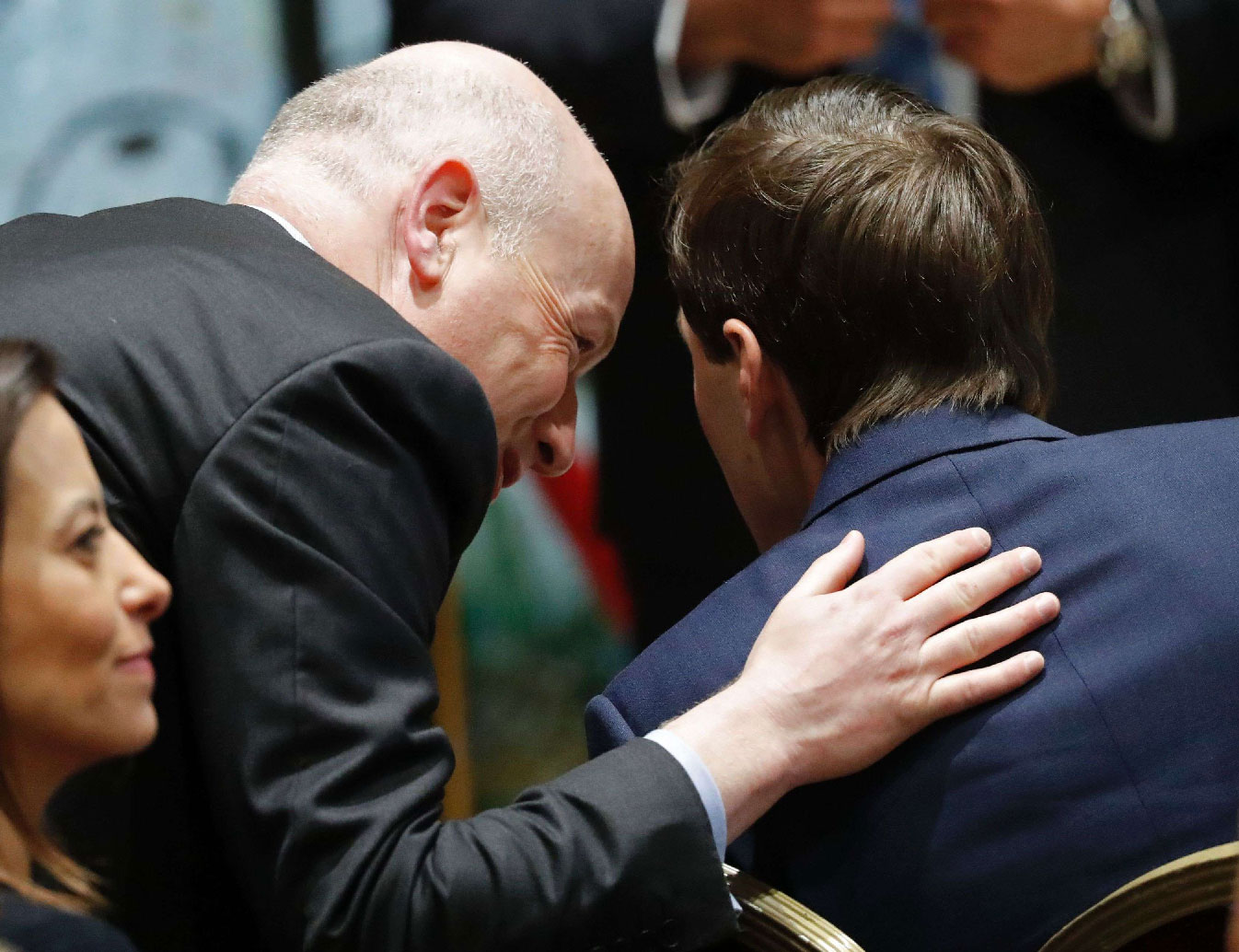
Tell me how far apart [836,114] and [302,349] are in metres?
0.72

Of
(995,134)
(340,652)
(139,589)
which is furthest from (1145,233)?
(139,589)

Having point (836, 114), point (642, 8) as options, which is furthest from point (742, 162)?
point (642, 8)

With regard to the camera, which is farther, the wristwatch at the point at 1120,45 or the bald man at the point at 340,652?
the wristwatch at the point at 1120,45

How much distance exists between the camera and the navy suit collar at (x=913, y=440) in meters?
1.41

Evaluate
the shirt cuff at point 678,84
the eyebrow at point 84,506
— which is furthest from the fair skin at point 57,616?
the shirt cuff at point 678,84

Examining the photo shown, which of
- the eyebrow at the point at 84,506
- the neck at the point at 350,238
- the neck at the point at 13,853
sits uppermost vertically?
the neck at the point at 350,238

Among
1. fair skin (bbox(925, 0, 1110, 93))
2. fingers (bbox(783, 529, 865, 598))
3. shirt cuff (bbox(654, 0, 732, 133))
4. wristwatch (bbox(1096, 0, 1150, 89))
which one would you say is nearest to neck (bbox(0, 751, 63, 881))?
fingers (bbox(783, 529, 865, 598))

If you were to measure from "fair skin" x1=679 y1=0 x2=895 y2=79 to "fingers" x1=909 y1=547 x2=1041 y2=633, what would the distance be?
5.09 feet

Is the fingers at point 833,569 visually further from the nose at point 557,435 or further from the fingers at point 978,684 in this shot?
the nose at point 557,435

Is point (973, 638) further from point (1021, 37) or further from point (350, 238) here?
point (1021, 37)

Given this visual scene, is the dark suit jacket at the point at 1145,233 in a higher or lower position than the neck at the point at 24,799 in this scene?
lower

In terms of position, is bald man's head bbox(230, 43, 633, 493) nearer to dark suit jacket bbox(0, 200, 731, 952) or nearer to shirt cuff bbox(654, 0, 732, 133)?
dark suit jacket bbox(0, 200, 731, 952)

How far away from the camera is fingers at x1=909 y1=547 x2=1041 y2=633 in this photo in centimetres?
129

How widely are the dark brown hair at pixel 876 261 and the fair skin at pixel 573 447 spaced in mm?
153
